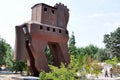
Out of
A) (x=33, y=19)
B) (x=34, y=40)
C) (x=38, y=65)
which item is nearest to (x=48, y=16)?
(x=33, y=19)

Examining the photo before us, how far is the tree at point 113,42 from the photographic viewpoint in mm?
49500

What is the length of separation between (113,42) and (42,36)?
114 feet

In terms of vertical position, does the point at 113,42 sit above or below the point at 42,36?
above

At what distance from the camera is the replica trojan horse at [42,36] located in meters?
18.5

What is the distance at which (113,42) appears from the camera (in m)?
50.9

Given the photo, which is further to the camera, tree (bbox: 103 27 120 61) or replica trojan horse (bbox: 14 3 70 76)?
tree (bbox: 103 27 120 61)

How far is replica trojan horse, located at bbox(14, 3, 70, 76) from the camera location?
18453 millimetres

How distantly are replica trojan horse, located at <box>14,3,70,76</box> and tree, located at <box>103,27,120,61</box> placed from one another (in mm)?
30045

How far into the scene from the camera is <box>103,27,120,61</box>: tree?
49500 millimetres

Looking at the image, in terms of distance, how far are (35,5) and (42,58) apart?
468 centimetres

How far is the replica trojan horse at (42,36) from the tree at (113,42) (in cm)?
3004

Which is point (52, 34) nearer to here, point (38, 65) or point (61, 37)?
point (61, 37)

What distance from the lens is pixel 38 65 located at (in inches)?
728

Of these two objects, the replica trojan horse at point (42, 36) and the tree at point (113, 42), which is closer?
the replica trojan horse at point (42, 36)
